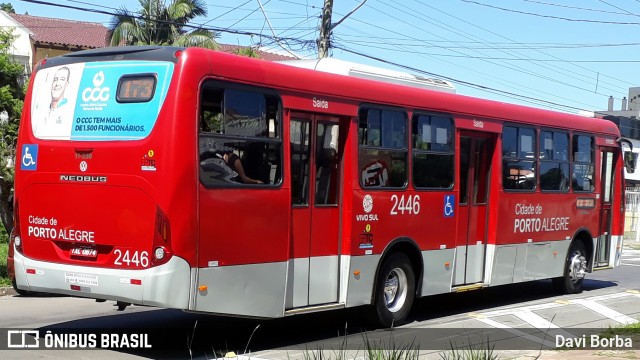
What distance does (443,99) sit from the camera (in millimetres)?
13023

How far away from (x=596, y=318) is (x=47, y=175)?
28.3 ft

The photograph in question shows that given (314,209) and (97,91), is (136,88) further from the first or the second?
(314,209)

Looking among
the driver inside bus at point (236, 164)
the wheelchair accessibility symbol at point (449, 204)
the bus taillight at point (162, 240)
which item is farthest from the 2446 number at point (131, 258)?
the wheelchair accessibility symbol at point (449, 204)

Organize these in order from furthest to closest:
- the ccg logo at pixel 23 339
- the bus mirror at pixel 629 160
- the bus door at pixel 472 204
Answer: the bus mirror at pixel 629 160
the bus door at pixel 472 204
the ccg logo at pixel 23 339

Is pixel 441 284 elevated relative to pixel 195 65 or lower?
lower

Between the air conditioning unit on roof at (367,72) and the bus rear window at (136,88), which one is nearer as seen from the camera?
the bus rear window at (136,88)

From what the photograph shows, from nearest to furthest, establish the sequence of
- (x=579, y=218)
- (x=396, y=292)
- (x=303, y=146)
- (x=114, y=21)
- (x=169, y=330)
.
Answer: (x=303, y=146)
(x=169, y=330)
(x=396, y=292)
(x=579, y=218)
(x=114, y=21)

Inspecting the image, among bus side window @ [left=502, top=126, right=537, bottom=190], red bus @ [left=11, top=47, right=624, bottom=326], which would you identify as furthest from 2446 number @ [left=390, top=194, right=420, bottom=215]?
bus side window @ [left=502, top=126, right=537, bottom=190]

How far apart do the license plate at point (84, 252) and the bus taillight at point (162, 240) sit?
0.84 m

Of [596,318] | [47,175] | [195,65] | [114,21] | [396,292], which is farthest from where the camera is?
[114,21]

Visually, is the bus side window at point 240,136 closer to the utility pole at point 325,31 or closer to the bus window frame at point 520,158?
the bus window frame at point 520,158

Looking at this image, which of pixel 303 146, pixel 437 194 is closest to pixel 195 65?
pixel 303 146

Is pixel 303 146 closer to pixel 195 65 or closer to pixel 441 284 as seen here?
pixel 195 65

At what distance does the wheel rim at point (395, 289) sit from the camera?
12.2 meters
